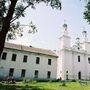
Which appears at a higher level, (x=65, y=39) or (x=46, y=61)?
(x=65, y=39)

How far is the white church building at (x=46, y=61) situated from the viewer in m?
32.3

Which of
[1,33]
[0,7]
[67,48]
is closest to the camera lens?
[1,33]

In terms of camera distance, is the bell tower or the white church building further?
the bell tower

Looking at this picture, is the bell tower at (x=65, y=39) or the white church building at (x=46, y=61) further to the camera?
the bell tower at (x=65, y=39)

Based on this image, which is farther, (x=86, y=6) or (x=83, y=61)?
(x=83, y=61)

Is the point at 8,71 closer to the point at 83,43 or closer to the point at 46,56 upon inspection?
the point at 46,56

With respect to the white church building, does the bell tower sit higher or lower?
higher

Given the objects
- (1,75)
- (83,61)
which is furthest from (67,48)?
(1,75)

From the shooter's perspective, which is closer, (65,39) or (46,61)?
Result: (46,61)

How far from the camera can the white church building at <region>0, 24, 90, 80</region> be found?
32344 millimetres

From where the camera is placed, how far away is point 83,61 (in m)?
48.1

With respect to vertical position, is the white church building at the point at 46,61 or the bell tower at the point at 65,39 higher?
the bell tower at the point at 65,39

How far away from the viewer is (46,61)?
121ft

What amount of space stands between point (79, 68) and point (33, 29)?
33410mm
